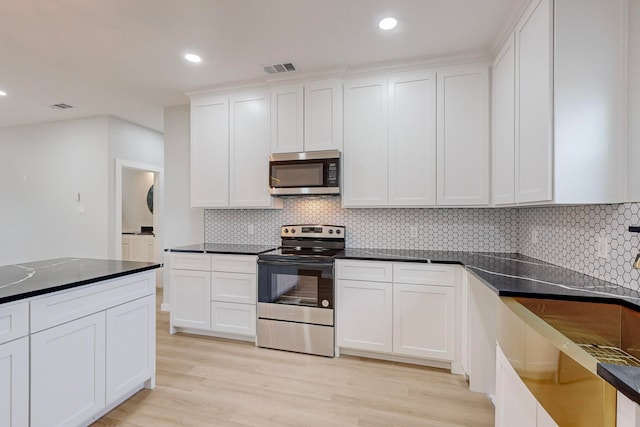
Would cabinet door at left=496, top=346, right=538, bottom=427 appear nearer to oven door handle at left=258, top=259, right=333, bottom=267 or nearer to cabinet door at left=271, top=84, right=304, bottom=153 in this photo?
oven door handle at left=258, top=259, right=333, bottom=267

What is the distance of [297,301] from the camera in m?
2.82

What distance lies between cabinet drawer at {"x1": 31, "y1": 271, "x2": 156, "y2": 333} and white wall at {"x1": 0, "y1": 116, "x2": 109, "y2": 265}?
9.42 feet

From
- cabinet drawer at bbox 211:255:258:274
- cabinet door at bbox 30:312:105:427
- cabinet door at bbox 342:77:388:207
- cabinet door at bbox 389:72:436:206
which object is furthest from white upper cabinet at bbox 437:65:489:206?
cabinet door at bbox 30:312:105:427

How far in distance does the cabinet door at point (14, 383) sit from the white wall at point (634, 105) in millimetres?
3003

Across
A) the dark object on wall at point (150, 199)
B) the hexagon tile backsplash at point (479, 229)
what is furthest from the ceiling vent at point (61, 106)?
the hexagon tile backsplash at point (479, 229)

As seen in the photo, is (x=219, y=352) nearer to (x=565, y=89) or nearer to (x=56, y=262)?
(x=56, y=262)

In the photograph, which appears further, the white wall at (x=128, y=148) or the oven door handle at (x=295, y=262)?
the white wall at (x=128, y=148)

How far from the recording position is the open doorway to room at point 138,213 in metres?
4.48

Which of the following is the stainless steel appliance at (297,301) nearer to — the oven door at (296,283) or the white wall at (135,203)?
the oven door at (296,283)

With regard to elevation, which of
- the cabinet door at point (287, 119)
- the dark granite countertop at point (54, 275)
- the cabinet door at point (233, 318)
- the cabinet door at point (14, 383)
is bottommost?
the cabinet door at point (233, 318)

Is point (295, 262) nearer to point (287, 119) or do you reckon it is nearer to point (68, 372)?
point (287, 119)

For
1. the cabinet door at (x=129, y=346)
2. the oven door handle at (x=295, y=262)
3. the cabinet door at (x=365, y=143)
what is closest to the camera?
the cabinet door at (x=129, y=346)

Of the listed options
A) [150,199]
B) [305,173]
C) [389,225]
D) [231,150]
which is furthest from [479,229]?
[150,199]

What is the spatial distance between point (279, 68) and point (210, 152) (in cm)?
119
